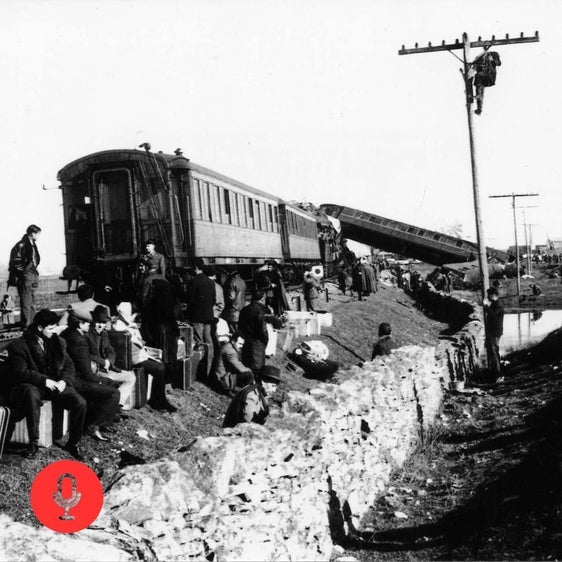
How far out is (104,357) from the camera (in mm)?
7207

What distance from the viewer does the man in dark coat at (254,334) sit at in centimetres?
866

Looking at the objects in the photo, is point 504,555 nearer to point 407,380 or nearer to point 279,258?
point 407,380

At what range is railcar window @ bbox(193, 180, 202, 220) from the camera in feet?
43.0

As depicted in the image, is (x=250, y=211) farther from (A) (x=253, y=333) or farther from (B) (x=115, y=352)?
(B) (x=115, y=352)

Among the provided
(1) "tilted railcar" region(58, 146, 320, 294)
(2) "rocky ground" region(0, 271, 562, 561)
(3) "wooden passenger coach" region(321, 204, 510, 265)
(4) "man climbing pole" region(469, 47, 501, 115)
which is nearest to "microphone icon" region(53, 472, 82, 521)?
(2) "rocky ground" region(0, 271, 562, 561)

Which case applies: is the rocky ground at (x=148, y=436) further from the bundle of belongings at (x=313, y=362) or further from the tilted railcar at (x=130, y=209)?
the tilted railcar at (x=130, y=209)

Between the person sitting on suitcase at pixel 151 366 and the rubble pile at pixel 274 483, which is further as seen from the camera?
the person sitting on suitcase at pixel 151 366

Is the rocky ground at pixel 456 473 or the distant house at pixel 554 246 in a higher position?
the distant house at pixel 554 246

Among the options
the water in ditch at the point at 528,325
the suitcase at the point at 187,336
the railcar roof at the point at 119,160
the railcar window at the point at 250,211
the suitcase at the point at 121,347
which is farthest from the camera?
the water in ditch at the point at 528,325

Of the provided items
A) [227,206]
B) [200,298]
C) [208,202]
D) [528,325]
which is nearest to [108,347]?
[200,298]

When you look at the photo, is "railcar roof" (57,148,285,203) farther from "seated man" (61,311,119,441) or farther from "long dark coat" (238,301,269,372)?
"seated man" (61,311,119,441)

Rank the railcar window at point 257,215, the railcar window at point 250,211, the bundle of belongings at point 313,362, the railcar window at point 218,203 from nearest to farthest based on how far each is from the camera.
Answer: the bundle of belongings at point 313,362, the railcar window at point 218,203, the railcar window at point 250,211, the railcar window at point 257,215

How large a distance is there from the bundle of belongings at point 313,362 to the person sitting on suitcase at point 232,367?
2634 mm

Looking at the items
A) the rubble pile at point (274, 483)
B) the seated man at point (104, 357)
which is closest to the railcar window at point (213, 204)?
the rubble pile at point (274, 483)
